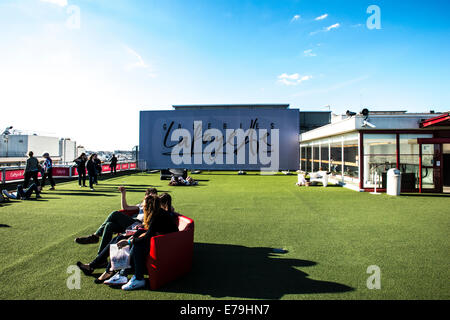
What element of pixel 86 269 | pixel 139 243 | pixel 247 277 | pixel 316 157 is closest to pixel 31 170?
pixel 86 269

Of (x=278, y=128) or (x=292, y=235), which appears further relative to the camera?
(x=278, y=128)

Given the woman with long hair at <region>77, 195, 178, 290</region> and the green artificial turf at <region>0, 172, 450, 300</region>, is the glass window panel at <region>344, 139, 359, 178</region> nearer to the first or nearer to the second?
the green artificial turf at <region>0, 172, 450, 300</region>

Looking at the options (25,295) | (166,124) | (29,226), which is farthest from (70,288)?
(166,124)

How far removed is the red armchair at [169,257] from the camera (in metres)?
3.22

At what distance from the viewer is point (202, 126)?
20438 millimetres

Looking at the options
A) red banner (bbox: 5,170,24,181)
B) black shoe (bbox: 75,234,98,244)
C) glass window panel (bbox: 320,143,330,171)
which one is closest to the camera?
black shoe (bbox: 75,234,98,244)

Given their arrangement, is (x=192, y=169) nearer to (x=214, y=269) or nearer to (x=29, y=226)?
(x=29, y=226)

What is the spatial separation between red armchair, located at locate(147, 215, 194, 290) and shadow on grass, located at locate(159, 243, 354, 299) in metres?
0.11

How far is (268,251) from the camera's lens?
445 centimetres

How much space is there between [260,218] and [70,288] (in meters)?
4.34

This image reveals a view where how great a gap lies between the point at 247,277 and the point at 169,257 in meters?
1.04

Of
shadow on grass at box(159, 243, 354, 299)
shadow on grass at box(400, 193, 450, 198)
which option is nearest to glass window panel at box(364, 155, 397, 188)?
shadow on grass at box(400, 193, 450, 198)

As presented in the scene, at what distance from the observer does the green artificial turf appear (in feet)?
10.4

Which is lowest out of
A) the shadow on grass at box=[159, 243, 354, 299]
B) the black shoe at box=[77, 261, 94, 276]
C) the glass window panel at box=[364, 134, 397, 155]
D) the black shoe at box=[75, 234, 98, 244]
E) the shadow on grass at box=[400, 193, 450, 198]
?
the shadow on grass at box=[159, 243, 354, 299]
